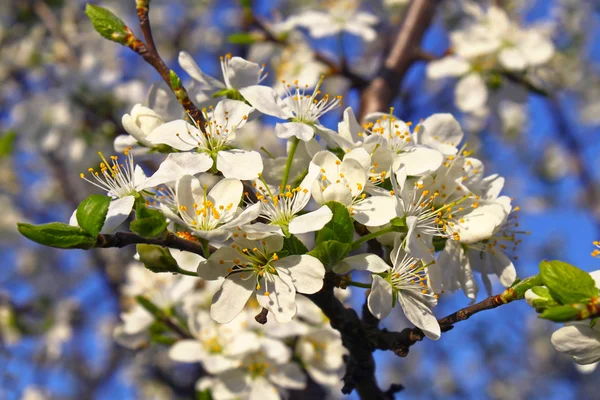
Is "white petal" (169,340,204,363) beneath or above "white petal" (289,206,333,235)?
beneath

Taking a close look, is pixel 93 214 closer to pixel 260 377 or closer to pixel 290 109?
pixel 290 109

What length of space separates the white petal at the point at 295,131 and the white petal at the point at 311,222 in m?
0.20

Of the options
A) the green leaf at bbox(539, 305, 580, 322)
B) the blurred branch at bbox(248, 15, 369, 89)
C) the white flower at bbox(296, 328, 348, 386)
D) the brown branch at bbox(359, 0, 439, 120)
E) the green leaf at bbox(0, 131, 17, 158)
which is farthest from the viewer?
the green leaf at bbox(0, 131, 17, 158)

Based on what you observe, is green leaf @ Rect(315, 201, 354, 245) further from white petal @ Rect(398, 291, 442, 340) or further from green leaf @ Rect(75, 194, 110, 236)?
green leaf @ Rect(75, 194, 110, 236)

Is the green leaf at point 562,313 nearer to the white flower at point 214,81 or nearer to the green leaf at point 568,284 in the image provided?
the green leaf at point 568,284

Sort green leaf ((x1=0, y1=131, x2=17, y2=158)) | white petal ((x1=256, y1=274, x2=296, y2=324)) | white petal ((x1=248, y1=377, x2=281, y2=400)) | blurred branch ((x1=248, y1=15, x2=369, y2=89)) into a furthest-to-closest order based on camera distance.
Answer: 1. green leaf ((x1=0, y1=131, x2=17, y2=158))
2. blurred branch ((x1=248, y1=15, x2=369, y2=89))
3. white petal ((x1=248, y1=377, x2=281, y2=400))
4. white petal ((x1=256, y1=274, x2=296, y2=324))

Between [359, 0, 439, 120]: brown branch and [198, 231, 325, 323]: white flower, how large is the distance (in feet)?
4.77

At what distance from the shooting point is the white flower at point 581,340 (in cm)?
117

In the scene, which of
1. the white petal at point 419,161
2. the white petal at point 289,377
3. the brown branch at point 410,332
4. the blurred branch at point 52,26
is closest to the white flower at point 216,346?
the white petal at point 289,377

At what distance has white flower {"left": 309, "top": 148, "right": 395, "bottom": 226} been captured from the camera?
49.9 inches

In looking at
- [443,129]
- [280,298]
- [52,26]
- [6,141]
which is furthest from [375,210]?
[52,26]

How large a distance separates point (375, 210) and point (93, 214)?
59cm

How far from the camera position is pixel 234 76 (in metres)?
1.51

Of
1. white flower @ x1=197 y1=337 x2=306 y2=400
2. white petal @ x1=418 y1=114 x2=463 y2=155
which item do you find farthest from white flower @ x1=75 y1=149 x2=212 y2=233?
white flower @ x1=197 y1=337 x2=306 y2=400
